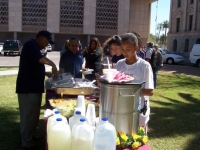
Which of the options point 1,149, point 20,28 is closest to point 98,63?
point 1,149

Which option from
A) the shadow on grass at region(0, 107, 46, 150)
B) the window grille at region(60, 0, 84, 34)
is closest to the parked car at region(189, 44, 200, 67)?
the shadow on grass at region(0, 107, 46, 150)

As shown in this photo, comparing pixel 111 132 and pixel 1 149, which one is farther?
pixel 1 149

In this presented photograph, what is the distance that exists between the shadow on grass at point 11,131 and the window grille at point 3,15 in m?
36.9

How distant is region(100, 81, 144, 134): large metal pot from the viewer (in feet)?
6.79

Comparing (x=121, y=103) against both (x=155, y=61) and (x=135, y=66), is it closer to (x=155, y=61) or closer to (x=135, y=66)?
(x=135, y=66)

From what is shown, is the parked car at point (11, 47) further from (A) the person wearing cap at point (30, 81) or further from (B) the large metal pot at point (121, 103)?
(B) the large metal pot at point (121, 103)

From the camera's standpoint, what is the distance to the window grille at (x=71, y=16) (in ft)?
135

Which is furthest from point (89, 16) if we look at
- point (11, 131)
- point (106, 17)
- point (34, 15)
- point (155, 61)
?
point (11, 131)

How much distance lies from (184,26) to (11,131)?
40.2 m

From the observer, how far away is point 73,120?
2100mm

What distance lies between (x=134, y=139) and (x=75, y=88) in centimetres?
142

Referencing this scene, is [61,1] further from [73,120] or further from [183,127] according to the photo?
[73,120]

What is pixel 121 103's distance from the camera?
6.83 feet

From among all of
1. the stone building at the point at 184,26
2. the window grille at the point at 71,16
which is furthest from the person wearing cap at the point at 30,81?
the window grille at the point at 71,16
